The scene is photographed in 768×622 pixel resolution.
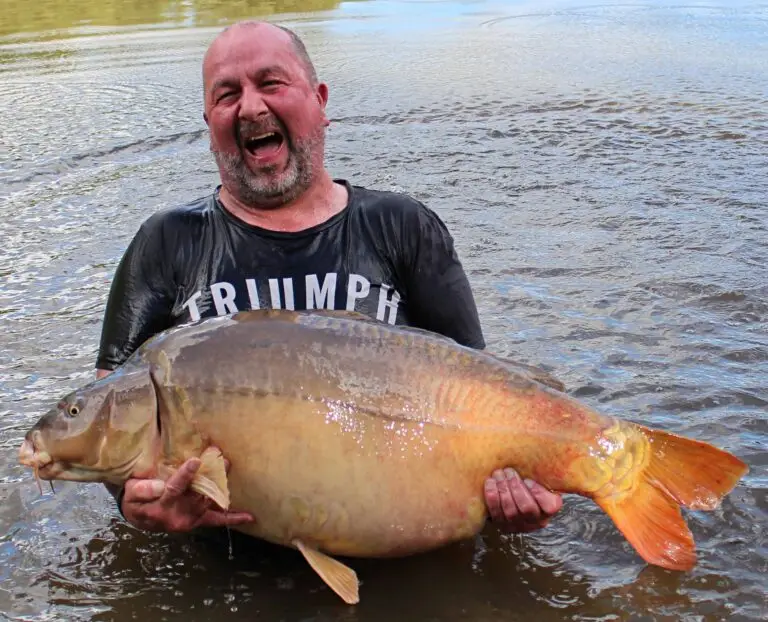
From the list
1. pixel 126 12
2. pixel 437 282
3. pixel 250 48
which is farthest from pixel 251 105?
pixel 126 12

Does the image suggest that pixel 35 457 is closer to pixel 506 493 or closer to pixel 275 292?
pixel 275 292

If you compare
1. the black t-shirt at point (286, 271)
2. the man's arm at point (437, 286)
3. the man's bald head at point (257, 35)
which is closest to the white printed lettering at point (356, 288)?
the black t-shirt at point (286, 271)

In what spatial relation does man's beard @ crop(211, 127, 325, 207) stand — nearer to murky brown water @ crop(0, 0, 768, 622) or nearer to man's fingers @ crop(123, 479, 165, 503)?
man's fingers @ crop(123, 479, 165, 503)

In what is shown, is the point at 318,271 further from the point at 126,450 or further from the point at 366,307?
the point at 126,450

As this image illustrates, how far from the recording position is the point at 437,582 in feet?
10.4

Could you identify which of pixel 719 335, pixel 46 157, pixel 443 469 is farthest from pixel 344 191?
pixel 46 157

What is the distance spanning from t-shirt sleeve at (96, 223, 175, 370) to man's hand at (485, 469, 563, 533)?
1.45 metres

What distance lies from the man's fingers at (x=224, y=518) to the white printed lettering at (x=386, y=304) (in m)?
0.95

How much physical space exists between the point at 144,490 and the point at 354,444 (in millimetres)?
656

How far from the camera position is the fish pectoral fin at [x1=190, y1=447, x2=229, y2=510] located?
8.43ft

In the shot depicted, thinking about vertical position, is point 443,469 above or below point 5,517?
above

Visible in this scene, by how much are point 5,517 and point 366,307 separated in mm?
1788

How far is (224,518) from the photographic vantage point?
2807mm

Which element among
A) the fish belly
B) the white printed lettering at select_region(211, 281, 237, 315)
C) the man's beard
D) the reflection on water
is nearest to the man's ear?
the man's beard
